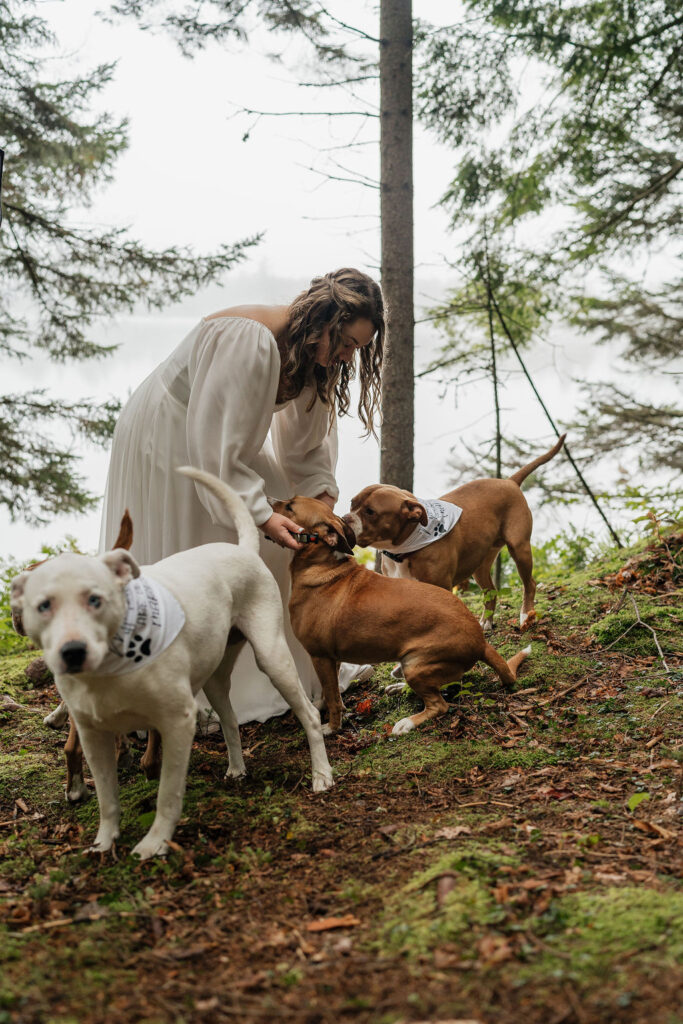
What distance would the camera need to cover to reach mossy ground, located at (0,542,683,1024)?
2.31m

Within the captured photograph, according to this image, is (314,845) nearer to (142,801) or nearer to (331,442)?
(142,801)

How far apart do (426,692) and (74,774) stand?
212cm

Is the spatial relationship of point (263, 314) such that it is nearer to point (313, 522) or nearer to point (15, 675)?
point (313, 522)

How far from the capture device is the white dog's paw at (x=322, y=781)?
4199mm

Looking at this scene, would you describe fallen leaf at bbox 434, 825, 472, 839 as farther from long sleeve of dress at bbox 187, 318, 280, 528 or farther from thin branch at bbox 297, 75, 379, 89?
thin branch at bbox 297, 75, 379, 89

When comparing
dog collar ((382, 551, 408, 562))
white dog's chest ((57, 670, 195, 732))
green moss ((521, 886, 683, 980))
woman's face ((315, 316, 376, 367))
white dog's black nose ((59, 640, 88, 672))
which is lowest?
green moss ((521, 886, 683, 980))

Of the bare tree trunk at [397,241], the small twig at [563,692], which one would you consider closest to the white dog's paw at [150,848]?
the small twig at [563,692]

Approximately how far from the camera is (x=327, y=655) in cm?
511

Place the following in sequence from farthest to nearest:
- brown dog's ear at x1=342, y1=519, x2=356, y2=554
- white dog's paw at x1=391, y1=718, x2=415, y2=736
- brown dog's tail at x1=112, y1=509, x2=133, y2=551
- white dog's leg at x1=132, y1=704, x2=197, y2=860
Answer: brown dog's ear at x1=342, y1=519, x2=356, y2=554 → white dog's paw at x1=391, y1=718, x2=415, y2=736 → brown dog's tail at x1=112, y1=509, x2=133, y2=551 → white dog's leg at x1=132, y1=704, x2=197, y2=860

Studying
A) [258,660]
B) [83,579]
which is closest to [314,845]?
[258,660]

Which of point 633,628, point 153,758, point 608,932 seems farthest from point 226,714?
point 633,628

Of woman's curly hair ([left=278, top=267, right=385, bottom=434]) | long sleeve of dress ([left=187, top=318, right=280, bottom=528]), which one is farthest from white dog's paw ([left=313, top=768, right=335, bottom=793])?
woman's curly hair ([left=278, top=267, right=385, bottom=434])

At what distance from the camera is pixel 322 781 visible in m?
4.23

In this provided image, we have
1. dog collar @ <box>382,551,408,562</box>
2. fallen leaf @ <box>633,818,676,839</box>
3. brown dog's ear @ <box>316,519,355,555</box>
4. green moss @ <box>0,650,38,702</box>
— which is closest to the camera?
fallen leaf @ <box>633,818,676,839</box>
